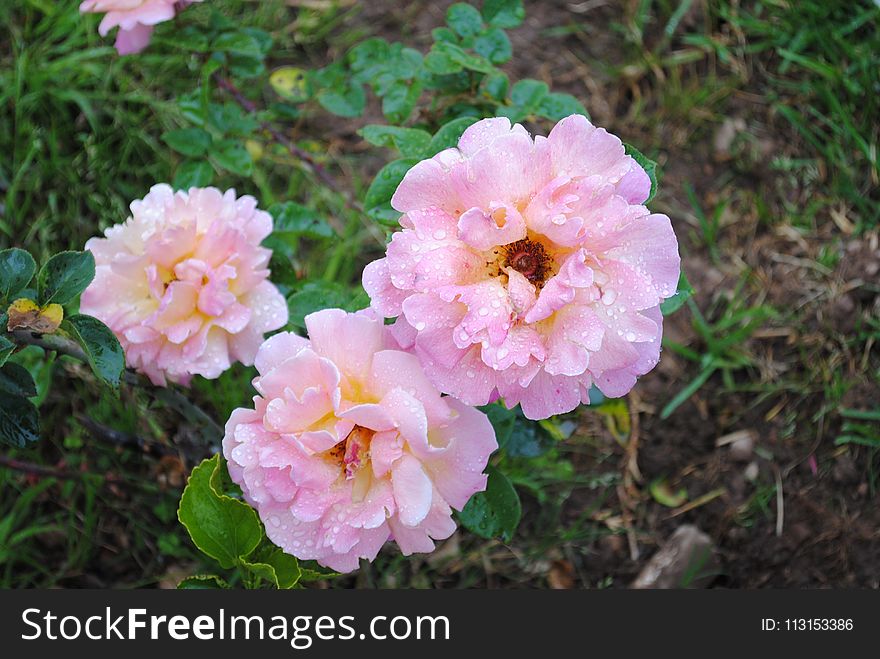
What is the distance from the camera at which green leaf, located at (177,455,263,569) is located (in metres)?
1.23

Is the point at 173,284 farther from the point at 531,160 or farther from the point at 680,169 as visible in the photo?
the point at 680,169

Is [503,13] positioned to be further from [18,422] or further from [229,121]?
[18,422]

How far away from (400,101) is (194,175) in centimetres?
44

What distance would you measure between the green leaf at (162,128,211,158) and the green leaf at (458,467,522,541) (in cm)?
88

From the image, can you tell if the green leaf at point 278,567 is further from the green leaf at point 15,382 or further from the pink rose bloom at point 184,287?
the green leaf at point 15,382

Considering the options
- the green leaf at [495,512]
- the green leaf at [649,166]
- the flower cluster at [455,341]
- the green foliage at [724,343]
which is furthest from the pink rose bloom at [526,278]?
the green foliage at [724,343]

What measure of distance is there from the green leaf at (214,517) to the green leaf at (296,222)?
21.5 inches

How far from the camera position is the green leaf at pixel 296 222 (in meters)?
1.66

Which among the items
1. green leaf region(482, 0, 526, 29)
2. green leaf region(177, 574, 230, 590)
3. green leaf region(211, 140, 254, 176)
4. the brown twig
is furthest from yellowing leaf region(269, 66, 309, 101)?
green leaf region(177, 574, 230, 590)

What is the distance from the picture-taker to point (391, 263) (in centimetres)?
103

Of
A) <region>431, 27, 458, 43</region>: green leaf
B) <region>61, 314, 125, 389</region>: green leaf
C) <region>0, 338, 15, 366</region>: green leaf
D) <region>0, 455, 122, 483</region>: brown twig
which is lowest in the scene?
<region>0, 455, 122, 483</region>: brown twig

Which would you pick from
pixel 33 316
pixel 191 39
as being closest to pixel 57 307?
pixel 33 316

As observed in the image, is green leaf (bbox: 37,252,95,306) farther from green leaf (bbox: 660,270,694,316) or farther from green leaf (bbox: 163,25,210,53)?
green leaf (bbox: 660,270,694,316)

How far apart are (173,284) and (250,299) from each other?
130 millimetres
